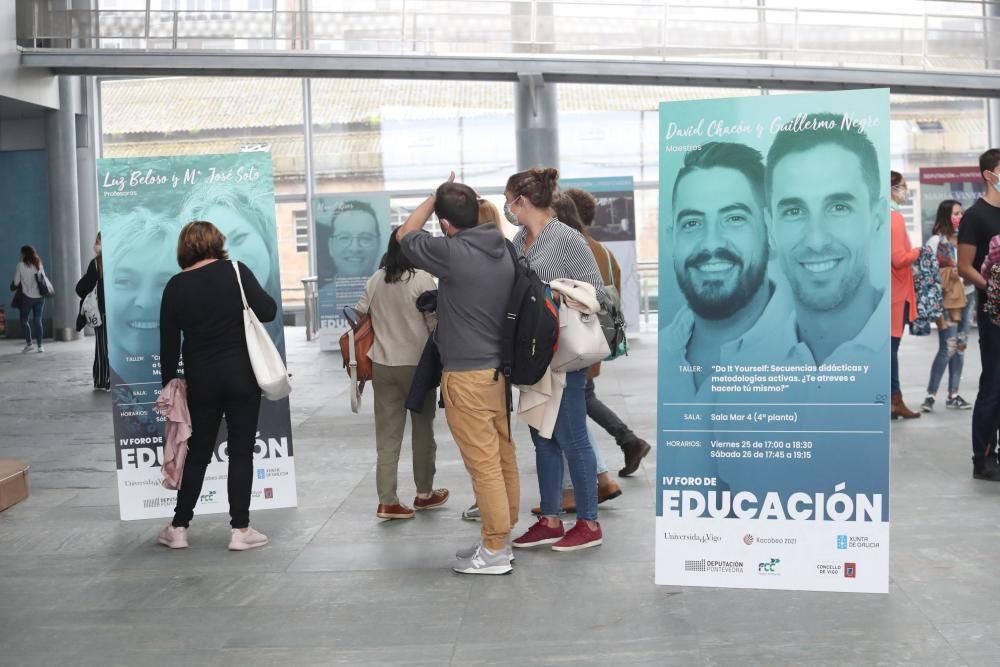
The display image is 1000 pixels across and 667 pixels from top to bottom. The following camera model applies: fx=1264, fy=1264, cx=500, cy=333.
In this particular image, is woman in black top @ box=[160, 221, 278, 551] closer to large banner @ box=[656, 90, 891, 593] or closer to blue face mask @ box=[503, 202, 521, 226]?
blue face mask @ box=[503, 202, 521, 226]

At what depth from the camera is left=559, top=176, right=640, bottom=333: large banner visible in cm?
1484

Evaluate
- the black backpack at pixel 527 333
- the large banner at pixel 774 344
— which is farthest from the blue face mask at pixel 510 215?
the large banner at pixel 774 344

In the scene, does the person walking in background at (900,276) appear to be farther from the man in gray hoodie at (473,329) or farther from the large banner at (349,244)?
the large banner at (349,244)

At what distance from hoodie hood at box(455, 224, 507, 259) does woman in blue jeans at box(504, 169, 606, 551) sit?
0.31 metres

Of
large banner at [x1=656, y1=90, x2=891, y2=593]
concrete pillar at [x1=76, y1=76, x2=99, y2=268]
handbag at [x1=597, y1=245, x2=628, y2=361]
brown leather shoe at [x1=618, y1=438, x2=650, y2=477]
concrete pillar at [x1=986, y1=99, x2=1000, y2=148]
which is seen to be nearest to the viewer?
large banner at [x1=656, y1=90, x2=891, y2=593]

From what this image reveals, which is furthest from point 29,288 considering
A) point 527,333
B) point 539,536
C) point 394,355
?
point 527,333

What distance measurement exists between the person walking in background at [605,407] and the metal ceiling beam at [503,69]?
32.3ft

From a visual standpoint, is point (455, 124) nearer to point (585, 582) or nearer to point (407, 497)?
point (407, 497)

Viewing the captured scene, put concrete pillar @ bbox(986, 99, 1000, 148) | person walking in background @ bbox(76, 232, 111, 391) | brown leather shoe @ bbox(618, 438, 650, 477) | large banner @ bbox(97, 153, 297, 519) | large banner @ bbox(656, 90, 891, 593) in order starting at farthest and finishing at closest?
concrete pillar @ bbox(986, 99, 1000, 148) < person walking in background @ bbox(76, 232, 111, 391) < brown leather shoe @ bbox(618, 438, 650, 477) < large banner @ bbox(97, 153, 297, 519) < large banner @ bbox(656, 90, 891, 593)

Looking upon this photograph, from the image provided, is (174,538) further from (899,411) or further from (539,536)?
(899,411)

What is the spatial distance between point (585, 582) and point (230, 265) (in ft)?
6.18

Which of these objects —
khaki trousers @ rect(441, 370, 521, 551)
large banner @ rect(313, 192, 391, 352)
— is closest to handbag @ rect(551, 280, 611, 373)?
khaki trousers @ rect(441, 370, 521, 551)

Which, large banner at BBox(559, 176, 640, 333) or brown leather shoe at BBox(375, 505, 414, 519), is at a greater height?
large banner at BBox(559, 176, 640, 333)

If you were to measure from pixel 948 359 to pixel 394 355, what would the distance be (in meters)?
4.63
